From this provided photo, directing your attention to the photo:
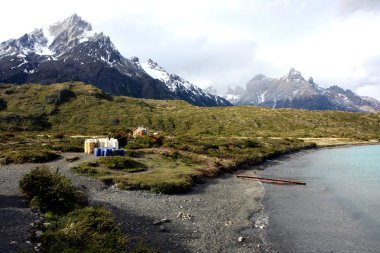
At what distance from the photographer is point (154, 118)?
478 feet

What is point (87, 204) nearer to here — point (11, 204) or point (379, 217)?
point (11, 204)

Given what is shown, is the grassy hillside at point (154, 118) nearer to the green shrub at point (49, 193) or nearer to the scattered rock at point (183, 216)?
the scattered rock at point (183, 216)

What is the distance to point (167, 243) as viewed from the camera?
20.8m

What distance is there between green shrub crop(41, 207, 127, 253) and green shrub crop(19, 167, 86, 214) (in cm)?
264

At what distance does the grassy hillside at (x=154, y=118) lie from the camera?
128m

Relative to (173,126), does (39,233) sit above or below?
below

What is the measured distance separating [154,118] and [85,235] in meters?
128

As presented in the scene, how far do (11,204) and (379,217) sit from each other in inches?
1072

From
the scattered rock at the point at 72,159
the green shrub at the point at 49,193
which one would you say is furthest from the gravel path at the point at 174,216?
the scattered rock at the point at 72,159

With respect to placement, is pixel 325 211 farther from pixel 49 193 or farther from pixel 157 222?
pixel 49 193

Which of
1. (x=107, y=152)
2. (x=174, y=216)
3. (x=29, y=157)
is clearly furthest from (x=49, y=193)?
(x=107, y=152)

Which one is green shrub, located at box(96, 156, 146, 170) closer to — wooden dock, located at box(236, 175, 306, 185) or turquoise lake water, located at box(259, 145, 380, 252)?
wooden dock, located at box(236, 175, 306, 185)

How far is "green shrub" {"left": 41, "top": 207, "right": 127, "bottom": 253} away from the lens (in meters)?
16.9

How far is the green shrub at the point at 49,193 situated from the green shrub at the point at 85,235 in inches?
104
